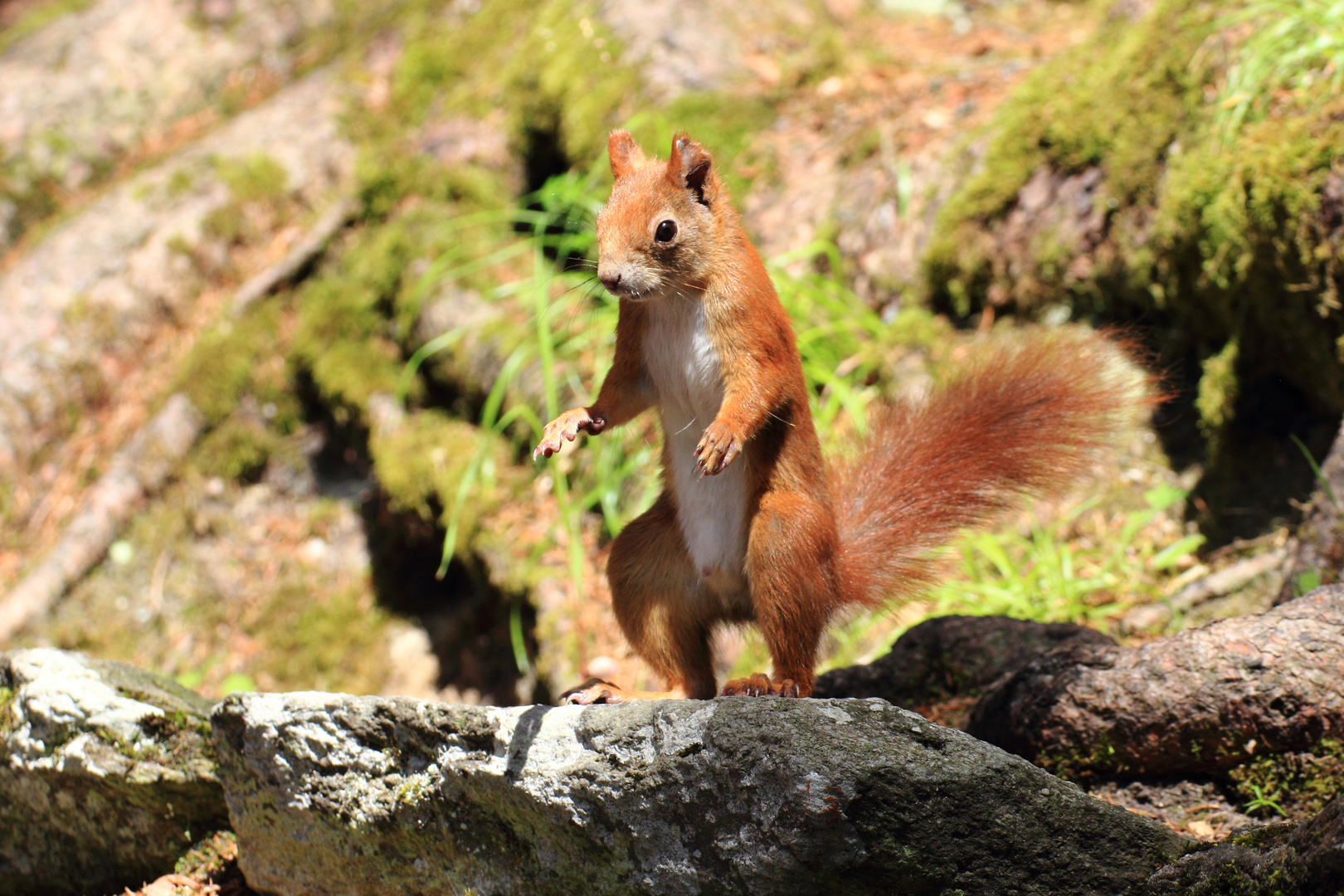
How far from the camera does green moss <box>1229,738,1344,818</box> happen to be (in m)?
2.02

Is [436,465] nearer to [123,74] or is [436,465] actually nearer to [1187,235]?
Answer: [1187,235]

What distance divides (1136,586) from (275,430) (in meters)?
4.67

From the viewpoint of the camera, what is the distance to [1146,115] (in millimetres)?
3949

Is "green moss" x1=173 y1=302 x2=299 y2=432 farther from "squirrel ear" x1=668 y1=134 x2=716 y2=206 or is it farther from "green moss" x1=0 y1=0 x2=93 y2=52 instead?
"squirrel ear" x1=668 y1=134 x2=716 y2=206

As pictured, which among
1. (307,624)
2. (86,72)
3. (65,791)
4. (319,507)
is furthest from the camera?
(86,72)

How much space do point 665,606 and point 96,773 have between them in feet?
4.21

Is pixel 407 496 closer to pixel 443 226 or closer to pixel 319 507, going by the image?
pixel 319 507

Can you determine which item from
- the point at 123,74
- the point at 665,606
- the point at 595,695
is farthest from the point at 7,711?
the point at 123,74

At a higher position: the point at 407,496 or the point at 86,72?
the point at 86,72

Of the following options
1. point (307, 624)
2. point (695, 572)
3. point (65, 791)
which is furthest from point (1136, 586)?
point (307, 624)

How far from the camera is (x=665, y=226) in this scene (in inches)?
87.4

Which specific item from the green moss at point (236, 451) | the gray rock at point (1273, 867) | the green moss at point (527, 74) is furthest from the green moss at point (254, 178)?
the gray rock at point (1273, 867)

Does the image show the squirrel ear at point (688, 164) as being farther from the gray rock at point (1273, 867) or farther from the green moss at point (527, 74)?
the green moss at point (527, 74)

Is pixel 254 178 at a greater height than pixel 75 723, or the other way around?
pixel 254 178
